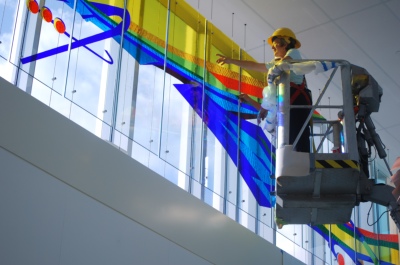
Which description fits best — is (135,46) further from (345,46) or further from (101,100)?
(345,46)

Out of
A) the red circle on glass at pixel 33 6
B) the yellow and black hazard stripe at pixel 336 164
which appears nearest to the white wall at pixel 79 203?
the red circle on glass at pixel 33 6

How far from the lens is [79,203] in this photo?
5.80 m

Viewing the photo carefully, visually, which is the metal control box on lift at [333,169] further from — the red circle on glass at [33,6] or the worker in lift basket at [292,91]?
the red circle on glass at [33,6]

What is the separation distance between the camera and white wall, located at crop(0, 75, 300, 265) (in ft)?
17.4

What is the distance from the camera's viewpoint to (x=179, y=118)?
7.91 meters

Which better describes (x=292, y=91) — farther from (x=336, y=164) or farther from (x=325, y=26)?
(x=325, y=26)

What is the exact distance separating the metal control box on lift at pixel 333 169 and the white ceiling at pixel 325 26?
2.02 metres

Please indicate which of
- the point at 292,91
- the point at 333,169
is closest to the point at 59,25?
the point at 292,91

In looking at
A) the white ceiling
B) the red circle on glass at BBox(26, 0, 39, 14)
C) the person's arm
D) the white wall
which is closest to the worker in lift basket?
the person's arm

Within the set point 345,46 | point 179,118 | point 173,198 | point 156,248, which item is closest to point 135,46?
point 179,118

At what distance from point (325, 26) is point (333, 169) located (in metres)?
3.08

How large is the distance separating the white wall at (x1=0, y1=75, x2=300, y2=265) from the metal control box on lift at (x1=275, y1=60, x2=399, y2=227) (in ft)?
3.22

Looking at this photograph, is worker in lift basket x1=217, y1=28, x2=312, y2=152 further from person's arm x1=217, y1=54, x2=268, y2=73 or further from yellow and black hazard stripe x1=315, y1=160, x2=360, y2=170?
yellow and black hazard stripe x1=315, y1=160, x2=360, y2=170

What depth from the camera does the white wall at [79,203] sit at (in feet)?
17.4
